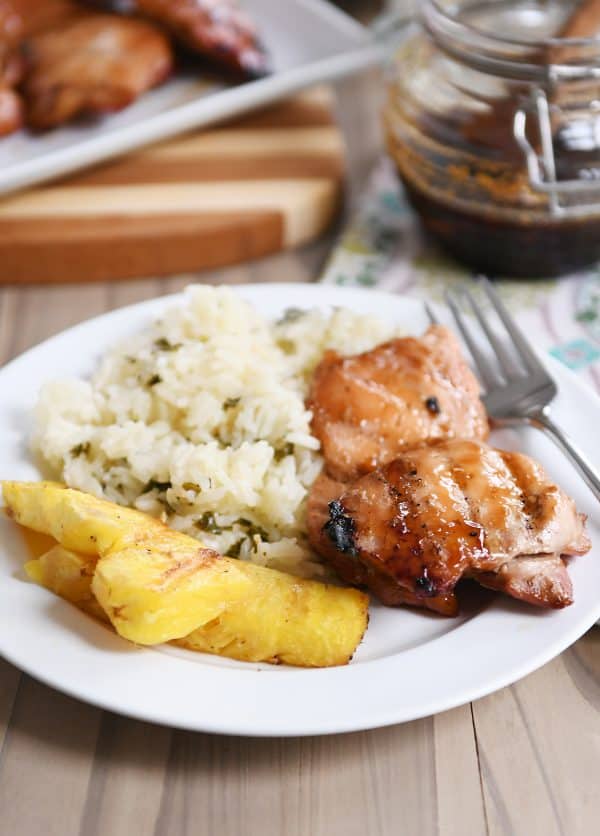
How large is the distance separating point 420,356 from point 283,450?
0.42m

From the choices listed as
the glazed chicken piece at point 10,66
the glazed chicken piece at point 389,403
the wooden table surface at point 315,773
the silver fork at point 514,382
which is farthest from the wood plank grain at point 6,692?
the glazed chicken piece at point 10,66

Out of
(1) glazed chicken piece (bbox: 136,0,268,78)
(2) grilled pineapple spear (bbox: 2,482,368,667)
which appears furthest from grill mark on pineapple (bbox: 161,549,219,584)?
(1) glazed chicken piece (bbox: 136,0,268,78)

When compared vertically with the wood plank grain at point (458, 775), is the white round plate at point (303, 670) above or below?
above

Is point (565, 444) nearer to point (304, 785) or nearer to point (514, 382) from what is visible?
point (514, 382)

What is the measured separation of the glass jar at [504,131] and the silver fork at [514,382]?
453mm

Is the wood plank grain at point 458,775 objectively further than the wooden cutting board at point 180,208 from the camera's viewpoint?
No

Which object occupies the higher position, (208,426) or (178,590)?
(178,590)

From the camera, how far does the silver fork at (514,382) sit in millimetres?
2402

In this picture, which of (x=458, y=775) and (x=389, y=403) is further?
(x=389, y=403)

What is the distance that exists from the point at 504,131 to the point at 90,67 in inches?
61.4

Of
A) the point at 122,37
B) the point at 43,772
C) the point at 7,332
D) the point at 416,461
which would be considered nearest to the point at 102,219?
the point at 7,332

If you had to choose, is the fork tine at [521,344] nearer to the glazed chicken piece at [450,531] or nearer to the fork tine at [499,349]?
the fork tine at [499,349]

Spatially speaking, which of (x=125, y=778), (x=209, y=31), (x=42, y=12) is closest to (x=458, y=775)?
(x=125, y=778)

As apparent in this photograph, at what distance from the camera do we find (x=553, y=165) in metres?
2.96
